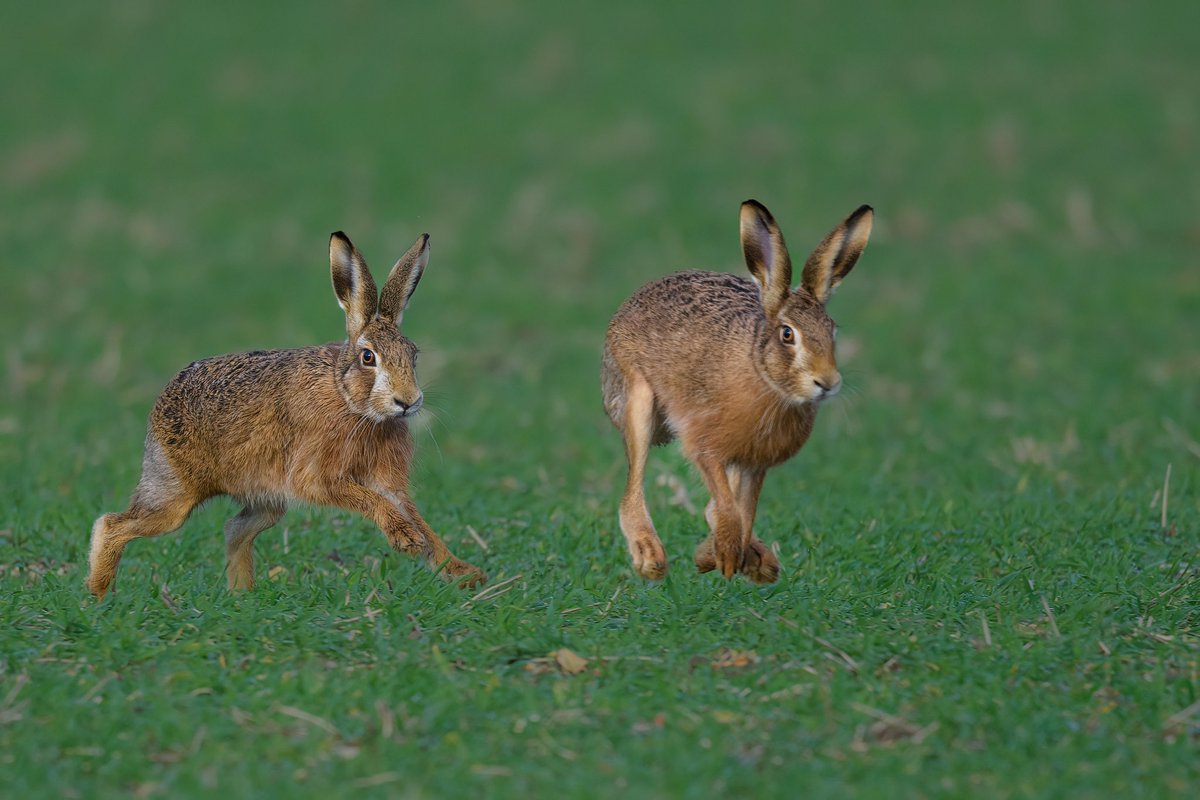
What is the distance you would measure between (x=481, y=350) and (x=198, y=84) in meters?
9.17

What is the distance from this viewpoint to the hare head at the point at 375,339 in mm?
6691

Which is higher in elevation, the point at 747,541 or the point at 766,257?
the point at 766,257

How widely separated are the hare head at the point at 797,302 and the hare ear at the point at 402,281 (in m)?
1.31

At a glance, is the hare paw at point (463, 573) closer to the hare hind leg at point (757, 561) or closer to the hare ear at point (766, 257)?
the hare hind leg at point (757, 561)

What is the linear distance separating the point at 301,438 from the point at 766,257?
6.59 ft

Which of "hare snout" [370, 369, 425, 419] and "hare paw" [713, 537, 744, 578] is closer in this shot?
"hare paw" [713, 537, 744, 578]

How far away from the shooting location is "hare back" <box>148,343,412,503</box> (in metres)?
6.91

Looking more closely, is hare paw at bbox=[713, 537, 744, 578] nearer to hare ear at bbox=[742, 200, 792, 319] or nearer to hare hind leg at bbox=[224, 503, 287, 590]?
hare ear at bbox=[742, 200, 792, 319]

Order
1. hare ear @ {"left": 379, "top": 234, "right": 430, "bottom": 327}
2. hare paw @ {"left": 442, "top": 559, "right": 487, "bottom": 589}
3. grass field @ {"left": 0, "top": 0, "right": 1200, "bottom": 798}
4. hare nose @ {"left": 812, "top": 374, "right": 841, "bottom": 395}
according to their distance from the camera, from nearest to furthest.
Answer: grass field @ {"left": 0, "top": 0, "right": 1200, "bottom": 798} → hare nose @ {"left": 812, "top": 374, "right": 841, "bottom": 395} → hare paw @ {"left": 442, "top": 559, "right": 487, "bottom": 589} → hare ear @ {"left": 379, "top": 234, "right": 430, "bottom": 327}

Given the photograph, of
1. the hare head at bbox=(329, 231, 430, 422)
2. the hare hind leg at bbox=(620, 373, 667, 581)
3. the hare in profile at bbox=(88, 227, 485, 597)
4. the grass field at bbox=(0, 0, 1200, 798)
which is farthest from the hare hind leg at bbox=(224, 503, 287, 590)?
the hare hind leg at bbox=(620, 373, 667, 581)

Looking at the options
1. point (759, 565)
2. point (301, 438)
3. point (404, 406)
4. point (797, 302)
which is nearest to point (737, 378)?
point (797, 302)

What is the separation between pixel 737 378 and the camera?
6816 mm

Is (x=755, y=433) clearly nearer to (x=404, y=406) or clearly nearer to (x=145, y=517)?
(x=404, y=406)

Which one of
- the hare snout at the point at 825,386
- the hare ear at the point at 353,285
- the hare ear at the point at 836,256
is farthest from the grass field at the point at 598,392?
the hare ear at the point at 836,256
